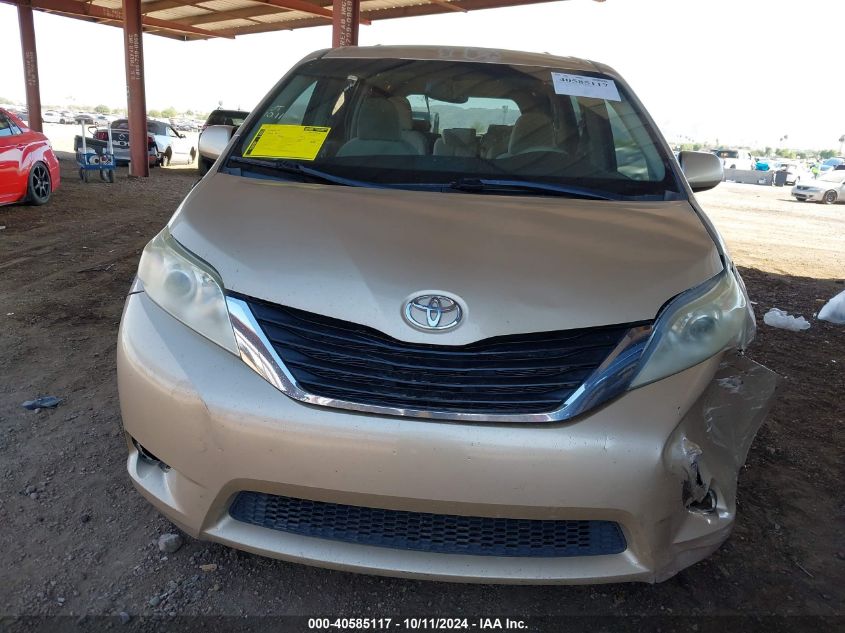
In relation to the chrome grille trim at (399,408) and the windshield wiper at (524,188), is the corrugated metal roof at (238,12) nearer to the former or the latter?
the windshield wiper at (524,188)

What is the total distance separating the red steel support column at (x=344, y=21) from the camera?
482 inches

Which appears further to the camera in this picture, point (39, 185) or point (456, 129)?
point (39, 185)

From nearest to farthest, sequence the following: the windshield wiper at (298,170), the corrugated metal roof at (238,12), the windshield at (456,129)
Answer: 1. the windshield wiper at (298,170)
2. the windshield at (456,129)
3. the corrugated metal roof at (238,12)

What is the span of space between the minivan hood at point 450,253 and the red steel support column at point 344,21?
11193mm

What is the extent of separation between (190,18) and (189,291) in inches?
908

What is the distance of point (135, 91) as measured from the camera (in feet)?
49.2

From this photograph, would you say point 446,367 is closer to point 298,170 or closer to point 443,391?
point 443,391

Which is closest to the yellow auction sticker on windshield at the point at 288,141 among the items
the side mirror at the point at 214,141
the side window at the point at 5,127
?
the side mirror at the point at 214,141

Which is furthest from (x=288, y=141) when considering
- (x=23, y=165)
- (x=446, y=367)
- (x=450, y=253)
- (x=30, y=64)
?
(x=30, y=64)

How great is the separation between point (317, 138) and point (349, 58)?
0.64 m

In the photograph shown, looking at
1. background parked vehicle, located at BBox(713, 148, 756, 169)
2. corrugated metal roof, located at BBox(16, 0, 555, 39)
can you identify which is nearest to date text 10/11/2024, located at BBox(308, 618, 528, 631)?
corrugated metal roof, located at BBox(16, 0, 555, 39)

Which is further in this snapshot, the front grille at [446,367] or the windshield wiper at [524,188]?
the windshield wiper at [524,188]

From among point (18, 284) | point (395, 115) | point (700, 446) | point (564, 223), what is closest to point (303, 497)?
point (700, 446)

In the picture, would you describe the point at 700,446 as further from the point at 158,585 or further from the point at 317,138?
the point at 317,138
